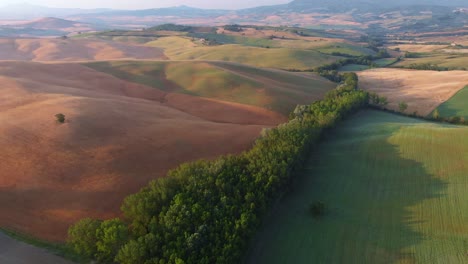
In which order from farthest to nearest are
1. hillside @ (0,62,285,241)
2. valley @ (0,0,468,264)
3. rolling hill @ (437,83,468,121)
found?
rolling hill @ (437,83,468,121) < hillside @ (0,62,285,241) < valley @ (0,0,468,264)

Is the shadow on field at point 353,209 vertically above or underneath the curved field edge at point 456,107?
underneath

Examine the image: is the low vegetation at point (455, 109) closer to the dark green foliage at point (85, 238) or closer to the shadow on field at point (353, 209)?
the shadow on field at point (353, 209)

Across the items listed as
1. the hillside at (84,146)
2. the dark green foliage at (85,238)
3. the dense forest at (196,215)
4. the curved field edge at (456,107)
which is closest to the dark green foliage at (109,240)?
the dense forest at (196,215)

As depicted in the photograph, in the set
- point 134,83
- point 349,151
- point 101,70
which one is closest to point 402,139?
point 349,151

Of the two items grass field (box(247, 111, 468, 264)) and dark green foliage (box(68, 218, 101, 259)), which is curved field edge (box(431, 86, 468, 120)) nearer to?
grass field (box(247, 111, 468, 264))

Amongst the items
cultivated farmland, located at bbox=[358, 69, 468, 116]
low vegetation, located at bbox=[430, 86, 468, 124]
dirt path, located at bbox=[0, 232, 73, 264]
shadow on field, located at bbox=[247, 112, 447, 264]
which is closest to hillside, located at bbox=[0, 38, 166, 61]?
cultivated farmland, located at bbox=[358, 69, 468, 116]

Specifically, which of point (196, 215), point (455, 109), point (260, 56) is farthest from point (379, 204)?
point (260, 56)

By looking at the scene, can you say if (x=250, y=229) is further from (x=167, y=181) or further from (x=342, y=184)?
(x=342, y=184)
